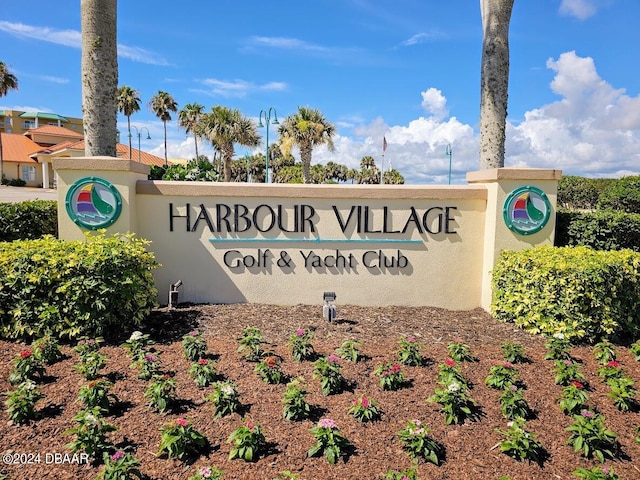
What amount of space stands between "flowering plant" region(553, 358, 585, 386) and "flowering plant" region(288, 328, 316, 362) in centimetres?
236

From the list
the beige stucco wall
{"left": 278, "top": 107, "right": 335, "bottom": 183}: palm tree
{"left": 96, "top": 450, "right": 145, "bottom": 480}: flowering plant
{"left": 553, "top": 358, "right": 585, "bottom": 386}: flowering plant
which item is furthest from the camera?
{"left": 278, "top": 107, "right": 335, "bottom": 183}: palm tree

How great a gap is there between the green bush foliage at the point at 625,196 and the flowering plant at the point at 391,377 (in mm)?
9612

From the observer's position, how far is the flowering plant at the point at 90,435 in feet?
11.0

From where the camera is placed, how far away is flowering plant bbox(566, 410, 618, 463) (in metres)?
3.55

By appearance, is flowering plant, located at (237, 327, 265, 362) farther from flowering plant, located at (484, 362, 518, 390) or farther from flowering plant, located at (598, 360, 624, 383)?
flowering plant, located at (598, 360, 624, 383)

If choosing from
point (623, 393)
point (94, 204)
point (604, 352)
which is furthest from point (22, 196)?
point (623, 393)

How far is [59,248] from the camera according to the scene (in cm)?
545

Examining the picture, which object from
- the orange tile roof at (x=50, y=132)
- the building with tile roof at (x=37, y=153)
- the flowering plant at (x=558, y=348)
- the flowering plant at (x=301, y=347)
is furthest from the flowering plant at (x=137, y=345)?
the orange tile roof at (x=50, y=132)

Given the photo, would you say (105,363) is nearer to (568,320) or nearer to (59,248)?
(59,248)

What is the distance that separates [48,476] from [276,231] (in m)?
4.24

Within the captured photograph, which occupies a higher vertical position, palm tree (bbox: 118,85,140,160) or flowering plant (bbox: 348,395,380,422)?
palm tree (bbox: 118,85,140,160)

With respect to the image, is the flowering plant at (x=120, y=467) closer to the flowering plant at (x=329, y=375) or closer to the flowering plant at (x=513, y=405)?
the flowering plant at (x=329, y=375)

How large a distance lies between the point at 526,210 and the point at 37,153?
45348 millimetres

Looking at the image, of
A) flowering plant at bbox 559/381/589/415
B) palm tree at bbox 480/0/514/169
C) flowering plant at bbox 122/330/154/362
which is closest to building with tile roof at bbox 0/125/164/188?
palm tree at bbox 480/0/514/169
